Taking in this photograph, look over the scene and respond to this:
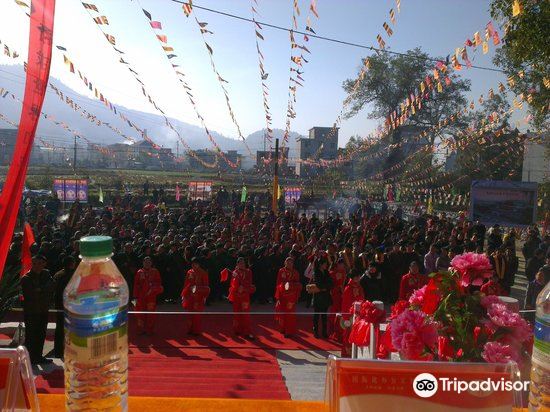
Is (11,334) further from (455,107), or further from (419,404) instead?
(455,107)

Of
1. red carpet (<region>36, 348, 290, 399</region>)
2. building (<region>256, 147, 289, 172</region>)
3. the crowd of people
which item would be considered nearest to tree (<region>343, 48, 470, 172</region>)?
building (<region>256, 147, 289, 172</region>)

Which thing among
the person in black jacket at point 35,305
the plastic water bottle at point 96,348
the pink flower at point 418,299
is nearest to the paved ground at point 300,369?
the person in black jacket at point 35,305

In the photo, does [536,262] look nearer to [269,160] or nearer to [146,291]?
[146,291]

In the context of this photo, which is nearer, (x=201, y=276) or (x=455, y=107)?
(x=201, y=276)

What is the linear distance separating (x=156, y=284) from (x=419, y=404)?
280 inches

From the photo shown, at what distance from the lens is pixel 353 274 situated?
292 inches

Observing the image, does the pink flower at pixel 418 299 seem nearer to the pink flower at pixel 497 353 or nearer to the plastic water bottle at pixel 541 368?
the pink flower at pixel 497 353

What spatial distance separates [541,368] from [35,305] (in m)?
6.22

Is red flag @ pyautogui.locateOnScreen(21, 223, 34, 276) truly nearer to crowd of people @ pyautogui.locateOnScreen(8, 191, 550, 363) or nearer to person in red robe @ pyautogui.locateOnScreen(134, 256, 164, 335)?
crowd of people @ pyautogui.locateOnScreen(8, 191, 550, 363)

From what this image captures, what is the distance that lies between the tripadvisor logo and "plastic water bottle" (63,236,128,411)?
924mm

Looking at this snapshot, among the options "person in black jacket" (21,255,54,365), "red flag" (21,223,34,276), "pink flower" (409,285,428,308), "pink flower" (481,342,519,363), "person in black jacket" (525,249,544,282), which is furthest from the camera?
"person in black jacket" (525,249,544,282)

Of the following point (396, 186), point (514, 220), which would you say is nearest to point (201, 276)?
point (514, 220)

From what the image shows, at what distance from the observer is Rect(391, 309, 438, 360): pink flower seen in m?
1.83

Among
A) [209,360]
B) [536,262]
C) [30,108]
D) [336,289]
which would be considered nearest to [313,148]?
[536,262]
